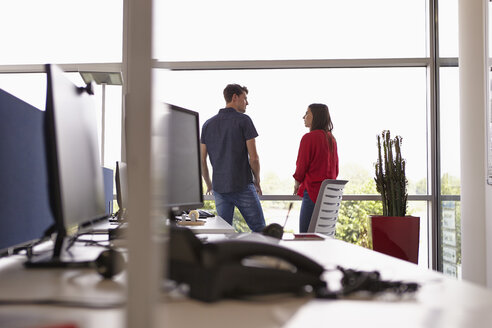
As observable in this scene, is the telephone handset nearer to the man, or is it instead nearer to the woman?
the man

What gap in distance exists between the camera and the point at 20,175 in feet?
4.45

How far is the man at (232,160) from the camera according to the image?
384 cm

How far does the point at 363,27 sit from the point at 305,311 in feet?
15.7

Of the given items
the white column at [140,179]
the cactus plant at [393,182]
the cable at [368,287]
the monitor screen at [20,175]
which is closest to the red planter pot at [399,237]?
the cactus plant at [393,182]

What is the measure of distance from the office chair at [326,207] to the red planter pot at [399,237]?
1191 millimetres

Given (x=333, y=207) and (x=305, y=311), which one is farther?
(x=333, y=207)

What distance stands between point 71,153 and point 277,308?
662 millimetres

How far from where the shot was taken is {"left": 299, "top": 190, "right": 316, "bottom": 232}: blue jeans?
390 centimetres

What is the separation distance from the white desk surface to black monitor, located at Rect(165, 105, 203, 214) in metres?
0.72

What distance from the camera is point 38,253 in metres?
1.39

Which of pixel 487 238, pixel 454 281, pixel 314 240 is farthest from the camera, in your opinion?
pixel 487 238

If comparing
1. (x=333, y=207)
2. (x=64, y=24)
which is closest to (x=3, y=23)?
(x=64, y=24)

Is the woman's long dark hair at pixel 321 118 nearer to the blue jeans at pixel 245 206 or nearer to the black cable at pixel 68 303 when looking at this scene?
the blue jeans at pixel 245 206

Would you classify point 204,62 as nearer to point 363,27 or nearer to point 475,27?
point 363,27
